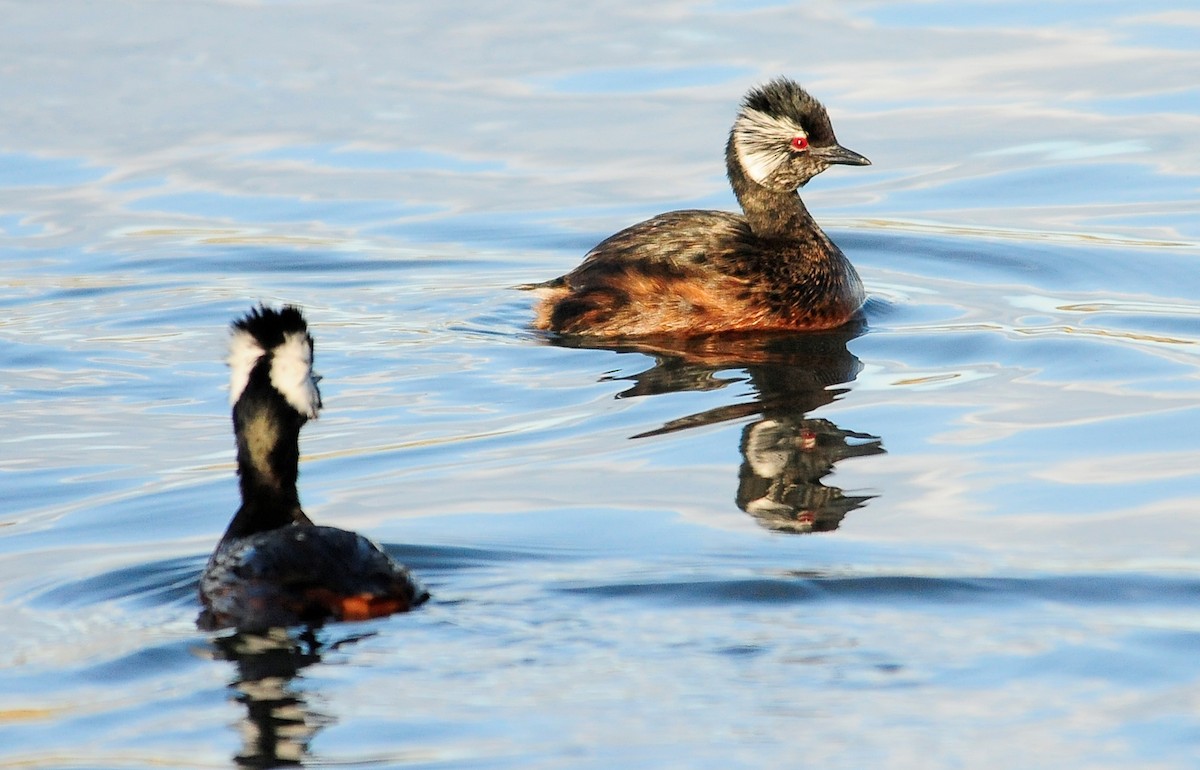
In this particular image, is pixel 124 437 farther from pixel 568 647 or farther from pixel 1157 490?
pixel 1157 490

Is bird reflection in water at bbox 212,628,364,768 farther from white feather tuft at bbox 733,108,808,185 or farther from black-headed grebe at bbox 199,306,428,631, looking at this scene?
white feather tuft at bbox 733,108,808,185

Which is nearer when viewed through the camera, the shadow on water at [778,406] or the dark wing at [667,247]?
the shadow on water at [778,406]

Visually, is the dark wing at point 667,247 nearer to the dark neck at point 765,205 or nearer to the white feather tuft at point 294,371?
the dark neck at point 765,205

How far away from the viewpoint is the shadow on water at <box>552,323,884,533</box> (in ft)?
32.3

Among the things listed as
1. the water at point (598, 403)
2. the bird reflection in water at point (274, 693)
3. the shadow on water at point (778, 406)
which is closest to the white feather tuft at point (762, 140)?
the water at point (598, 403)

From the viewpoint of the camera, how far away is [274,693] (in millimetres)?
7344

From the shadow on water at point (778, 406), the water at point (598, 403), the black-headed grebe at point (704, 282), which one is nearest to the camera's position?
the water at point (598, 403)

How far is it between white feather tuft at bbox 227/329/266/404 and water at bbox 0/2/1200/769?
0.95 m

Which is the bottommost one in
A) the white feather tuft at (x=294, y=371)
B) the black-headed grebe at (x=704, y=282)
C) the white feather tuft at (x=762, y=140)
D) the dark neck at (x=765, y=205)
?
the white feather tuft at (x=294, y=371)

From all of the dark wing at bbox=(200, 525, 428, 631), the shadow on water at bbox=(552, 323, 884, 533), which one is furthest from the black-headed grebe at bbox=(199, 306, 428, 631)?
the shadow on water at bbox=(552, 323, 884, 533)

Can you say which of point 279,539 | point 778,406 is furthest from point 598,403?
point 279,539

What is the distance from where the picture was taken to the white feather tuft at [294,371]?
845 centimetres

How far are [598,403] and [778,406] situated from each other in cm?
107

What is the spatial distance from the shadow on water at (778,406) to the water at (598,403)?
45 mm
